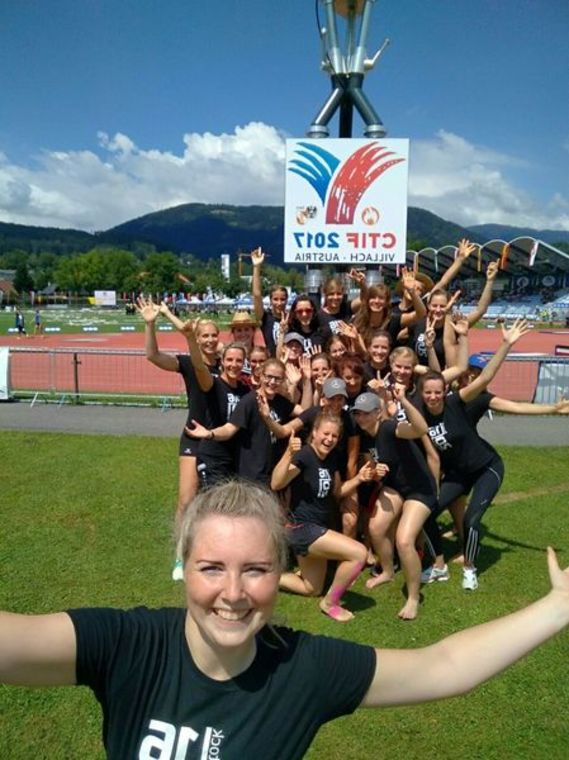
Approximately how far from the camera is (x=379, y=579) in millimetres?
5578

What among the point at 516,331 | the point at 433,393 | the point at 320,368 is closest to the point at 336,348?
the point at 320,368

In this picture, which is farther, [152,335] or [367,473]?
[152,335]

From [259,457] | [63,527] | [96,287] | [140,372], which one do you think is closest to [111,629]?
[259,457]

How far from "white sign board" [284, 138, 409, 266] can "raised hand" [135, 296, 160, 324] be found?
6617 millimetres

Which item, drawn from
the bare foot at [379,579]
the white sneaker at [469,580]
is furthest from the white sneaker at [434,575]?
the bare foot at [379,579]

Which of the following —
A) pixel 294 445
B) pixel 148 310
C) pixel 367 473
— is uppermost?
pixel 148 310

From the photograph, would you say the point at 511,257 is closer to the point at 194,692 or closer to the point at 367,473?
the point at 367,473

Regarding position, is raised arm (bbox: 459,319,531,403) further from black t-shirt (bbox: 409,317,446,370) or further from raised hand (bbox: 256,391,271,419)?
raised hand (bbox: 256,391,271,419)

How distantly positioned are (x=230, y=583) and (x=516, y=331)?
4484mm

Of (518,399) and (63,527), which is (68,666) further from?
(518,399)

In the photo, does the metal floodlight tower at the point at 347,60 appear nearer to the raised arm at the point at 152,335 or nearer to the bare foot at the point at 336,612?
the raised arm at the point at 152,335

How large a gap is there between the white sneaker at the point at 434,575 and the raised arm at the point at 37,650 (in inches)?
186

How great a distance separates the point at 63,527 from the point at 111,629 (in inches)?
224

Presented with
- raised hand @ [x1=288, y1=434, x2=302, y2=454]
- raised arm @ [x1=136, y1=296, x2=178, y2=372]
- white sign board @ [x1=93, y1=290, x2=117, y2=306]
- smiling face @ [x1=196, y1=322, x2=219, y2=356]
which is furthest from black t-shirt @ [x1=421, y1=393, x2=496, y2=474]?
white sign board @ [x1=93, y1=290, x2=117, y2=306]
